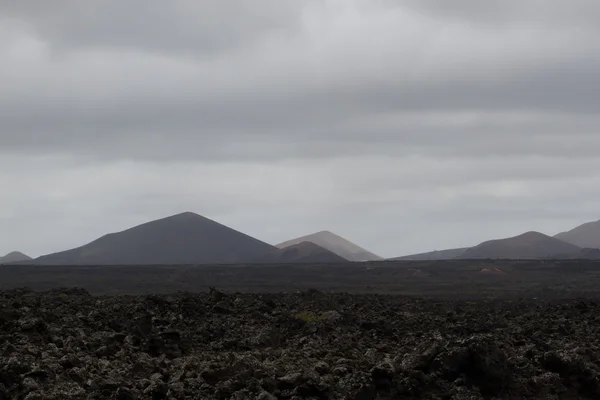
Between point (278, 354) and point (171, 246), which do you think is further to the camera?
point (171, 246)

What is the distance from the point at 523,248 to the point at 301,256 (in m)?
51.1

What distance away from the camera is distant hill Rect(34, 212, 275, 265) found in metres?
165

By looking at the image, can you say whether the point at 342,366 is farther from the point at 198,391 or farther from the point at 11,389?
the point at 11,389

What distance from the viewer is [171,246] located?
572 feet

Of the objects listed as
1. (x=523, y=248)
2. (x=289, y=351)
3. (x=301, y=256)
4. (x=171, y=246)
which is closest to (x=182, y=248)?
(x=171, y=246)

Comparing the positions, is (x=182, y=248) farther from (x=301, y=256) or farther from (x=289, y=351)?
(x=289, y=351)

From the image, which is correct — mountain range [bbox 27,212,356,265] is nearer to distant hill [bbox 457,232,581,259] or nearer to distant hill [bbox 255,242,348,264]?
distant hill [bbox 255,242,348,264]

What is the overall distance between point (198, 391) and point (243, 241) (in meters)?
166

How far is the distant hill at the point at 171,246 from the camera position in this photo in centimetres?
16488

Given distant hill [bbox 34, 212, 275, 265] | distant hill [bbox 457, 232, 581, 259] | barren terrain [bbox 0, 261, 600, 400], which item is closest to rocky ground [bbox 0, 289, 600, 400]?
barren terrain [bbox 0, 261, 600, 400]

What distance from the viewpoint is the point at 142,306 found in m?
23.8

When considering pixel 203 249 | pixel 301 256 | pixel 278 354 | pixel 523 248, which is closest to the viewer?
pixel 278 354

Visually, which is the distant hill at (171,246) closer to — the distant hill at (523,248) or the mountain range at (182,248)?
the mountain range at (182,248)

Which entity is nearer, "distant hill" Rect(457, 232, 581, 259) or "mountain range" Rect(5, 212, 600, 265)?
"mountain range" Rect(5, 212, 600, 265)
